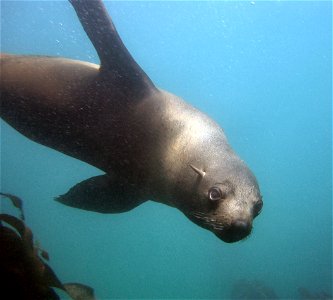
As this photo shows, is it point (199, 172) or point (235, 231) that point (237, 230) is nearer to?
point (235, 231)

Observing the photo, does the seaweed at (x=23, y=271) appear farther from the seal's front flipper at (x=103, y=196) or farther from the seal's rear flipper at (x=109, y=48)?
the seal's rear flipper at (x=109, y=48)

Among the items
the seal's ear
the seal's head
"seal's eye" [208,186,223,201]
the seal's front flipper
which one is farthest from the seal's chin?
the seal's front flipper

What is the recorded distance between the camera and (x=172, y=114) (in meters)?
3.41

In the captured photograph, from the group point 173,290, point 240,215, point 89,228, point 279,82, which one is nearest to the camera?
point 240,215

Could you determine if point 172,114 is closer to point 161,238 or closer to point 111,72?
point 111,72

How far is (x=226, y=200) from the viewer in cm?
253

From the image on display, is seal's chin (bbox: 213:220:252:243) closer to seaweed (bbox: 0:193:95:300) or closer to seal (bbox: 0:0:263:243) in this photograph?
seal (bbox: 0:0:263:243)

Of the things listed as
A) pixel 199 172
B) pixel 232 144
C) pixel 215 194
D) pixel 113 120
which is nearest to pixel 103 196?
pixel 113 120

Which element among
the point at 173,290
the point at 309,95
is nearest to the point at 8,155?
the point at 173,290

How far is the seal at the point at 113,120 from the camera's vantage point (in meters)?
3.11

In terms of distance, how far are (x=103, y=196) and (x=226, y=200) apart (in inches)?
67.6

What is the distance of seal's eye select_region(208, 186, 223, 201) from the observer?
255 centimetres

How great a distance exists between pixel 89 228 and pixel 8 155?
3543 cm

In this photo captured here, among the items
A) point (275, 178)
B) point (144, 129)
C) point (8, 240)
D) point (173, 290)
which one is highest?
point (275, 178)
